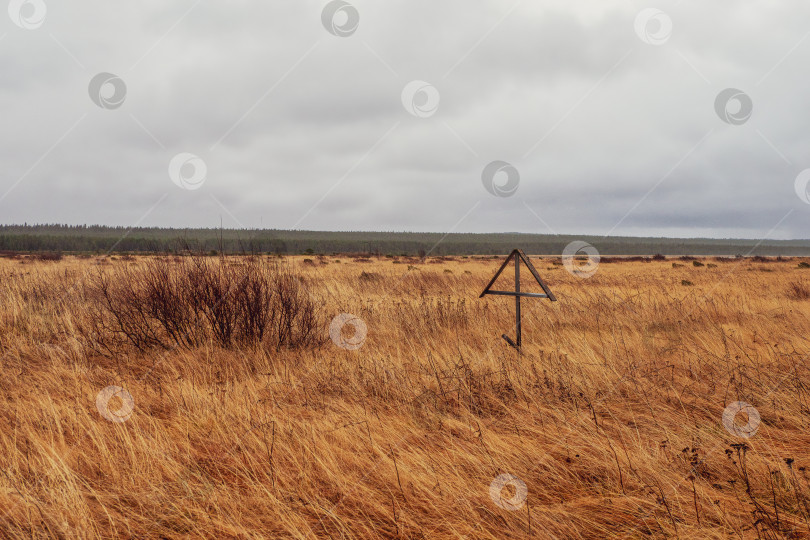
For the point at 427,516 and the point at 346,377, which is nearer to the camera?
the point at 427,516

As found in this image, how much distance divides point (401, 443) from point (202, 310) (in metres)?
4.27

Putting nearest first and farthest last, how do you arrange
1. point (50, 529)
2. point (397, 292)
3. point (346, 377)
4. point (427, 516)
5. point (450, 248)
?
point (50, 529) → point (427, 516) → point (346, 377) → point (397, 292) → point (450, 248)

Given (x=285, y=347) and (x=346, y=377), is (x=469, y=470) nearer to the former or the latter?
(x=346, y=377)

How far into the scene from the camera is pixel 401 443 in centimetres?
368

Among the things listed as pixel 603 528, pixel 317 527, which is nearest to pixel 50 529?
pixel 317 527

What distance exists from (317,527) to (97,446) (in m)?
2.06

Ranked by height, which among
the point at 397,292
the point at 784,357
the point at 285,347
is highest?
the point at 397,292

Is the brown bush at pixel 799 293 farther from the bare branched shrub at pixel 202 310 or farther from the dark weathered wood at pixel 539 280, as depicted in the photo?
the bare branched shrub at pixel 202 310

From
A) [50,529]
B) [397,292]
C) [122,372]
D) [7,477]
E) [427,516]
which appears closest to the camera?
[50,529]

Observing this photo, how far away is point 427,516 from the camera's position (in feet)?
9.00

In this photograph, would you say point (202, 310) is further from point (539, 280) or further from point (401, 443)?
point (539, 280)

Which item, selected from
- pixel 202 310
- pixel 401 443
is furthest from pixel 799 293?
pixel 202 310

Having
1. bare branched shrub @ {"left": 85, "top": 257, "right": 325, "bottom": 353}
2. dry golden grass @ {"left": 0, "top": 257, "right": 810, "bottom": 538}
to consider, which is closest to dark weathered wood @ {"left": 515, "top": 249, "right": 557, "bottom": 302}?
dry golden grass @ {"left": 0, "top": 257, "right": 810, "bottom": 538}

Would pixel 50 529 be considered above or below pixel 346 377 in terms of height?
below
